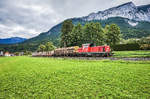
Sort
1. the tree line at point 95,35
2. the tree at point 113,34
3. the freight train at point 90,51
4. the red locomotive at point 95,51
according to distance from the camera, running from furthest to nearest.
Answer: the tree line at point 95,35, the tree at point 113,34, the freight train at point 90,51, the red locomotive at point 95,51

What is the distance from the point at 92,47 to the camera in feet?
77.3

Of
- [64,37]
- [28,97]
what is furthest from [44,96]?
[64,37]

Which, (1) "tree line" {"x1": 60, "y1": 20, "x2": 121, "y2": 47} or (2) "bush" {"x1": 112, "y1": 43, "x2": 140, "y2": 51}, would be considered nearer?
(2) "bush" {"x1": 112, "y1": 43, "x2": 140, "y2": 51}

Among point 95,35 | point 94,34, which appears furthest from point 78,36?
point 95,35

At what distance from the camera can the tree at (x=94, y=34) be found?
43.7 m

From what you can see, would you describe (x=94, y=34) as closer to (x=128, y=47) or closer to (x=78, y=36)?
(x=78, y=36)

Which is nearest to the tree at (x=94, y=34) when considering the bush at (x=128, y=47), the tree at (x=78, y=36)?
the tree at (x=78, y=36)

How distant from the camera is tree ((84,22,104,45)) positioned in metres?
43.7

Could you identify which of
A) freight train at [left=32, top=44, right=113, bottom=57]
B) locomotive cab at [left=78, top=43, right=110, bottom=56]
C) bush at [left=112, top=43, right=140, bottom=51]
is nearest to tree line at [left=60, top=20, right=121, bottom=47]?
bush at [left=112, top=43, right=140, bottom=51]

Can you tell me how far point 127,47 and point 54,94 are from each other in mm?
34154

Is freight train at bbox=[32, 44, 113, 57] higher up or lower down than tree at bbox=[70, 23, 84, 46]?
lower down

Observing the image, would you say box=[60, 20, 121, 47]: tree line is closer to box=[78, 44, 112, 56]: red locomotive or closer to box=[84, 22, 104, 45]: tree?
box=[84, 22, 104, 45]: tree

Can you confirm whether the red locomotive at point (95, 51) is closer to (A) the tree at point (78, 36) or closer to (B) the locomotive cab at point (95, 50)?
(B) the locomotive cab at point (95, 50)

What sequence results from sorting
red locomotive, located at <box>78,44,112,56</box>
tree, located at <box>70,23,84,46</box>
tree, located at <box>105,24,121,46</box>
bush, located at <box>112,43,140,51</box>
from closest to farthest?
red locomotive, located at <box>78,44,112,56</box>
bush, located at <box>112,43,140,51</box>
tree, located at <box>105,24,121,46</box>
tree, located at <box>70,23,84,46</box>
